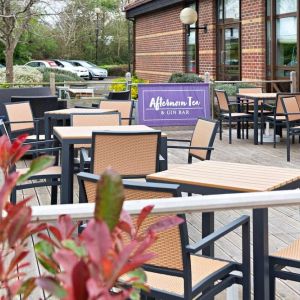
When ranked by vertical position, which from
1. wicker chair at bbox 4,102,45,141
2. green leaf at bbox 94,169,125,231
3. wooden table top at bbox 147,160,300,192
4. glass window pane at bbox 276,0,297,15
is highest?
glass window pane at bbox 276,0,297,15

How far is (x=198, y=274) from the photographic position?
3.14 metres

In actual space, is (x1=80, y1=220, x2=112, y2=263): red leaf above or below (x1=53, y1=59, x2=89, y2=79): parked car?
below

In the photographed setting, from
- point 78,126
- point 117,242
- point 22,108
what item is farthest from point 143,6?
point 117,242

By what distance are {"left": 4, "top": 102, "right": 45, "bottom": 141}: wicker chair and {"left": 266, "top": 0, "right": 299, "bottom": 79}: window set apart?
763 cm

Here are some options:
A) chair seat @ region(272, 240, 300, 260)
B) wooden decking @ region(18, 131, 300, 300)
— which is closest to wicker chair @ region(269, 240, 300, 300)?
chair seat @ region(272, 240, 300, 260)

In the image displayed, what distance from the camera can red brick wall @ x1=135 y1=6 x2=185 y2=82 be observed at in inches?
901

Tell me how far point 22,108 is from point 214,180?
5505 millimetres

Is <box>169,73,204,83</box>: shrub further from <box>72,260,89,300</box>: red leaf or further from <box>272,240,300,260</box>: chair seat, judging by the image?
<box>72,260,89,300</box>: red leaf

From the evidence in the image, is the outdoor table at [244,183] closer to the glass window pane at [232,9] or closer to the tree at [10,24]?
the glass window pane at [232,9]

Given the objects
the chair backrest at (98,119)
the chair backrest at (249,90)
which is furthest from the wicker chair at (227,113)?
the chair backrest at (98,119)

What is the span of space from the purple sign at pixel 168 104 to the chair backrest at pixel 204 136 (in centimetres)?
668

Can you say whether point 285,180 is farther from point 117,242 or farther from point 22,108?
point 22,108

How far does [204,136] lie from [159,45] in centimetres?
1896

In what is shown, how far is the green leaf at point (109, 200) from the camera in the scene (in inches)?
47.9
